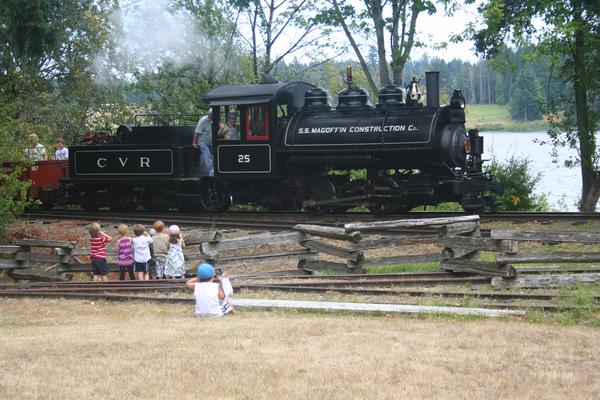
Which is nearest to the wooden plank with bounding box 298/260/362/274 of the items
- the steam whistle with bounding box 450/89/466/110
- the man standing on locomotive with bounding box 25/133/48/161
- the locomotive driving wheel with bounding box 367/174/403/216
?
the locomotive driving wheel with bounding box 367/174/403/216

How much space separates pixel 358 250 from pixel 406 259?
0.84 m

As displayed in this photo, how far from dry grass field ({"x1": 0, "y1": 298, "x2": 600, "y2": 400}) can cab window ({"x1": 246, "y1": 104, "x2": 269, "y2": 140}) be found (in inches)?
405

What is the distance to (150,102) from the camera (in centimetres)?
3238

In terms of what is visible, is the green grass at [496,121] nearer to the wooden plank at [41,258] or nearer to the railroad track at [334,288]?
the wooden plank at [41,258]

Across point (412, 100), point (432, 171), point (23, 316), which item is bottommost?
point (23, 316)

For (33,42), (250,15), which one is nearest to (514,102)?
(250,15)

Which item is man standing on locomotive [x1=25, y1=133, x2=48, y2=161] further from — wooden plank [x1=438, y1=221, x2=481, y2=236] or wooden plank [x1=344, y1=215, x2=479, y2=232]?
wooden plank [x1=438, y1=221, x2=481, y2=236]

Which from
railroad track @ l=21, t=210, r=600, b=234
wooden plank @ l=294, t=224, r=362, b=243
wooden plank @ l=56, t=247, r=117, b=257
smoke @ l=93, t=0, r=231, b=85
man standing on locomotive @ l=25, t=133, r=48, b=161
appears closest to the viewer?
wooden plank @ l=294, t=224, r=362, b=243

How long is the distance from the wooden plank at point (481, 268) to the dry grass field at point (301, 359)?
183 cm

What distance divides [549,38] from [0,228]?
44.5 ft

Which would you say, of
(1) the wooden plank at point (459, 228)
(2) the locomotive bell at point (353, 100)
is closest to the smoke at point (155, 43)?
(2) the locomotive bell at point (353, 100)

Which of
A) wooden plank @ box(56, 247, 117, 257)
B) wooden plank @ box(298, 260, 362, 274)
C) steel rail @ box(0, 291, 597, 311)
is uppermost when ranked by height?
wooden plank @ box(56, 247, 117, 257)

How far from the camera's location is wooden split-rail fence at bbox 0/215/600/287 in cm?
1287

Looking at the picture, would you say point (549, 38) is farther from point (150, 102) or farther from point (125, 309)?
point (150, 102)
